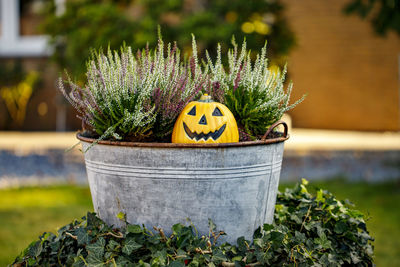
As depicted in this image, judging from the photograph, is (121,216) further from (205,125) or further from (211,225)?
(205,125)

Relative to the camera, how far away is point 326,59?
32.2 feet

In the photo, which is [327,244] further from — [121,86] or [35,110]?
[35,110]

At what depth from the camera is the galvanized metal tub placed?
6.31ft

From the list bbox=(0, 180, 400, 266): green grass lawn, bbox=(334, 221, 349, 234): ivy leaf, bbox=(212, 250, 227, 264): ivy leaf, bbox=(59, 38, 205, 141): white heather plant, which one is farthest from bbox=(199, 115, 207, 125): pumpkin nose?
bbox=(0, 180, 400, 266): green grass lawn

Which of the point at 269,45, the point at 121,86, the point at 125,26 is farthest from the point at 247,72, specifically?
the point at 269,45

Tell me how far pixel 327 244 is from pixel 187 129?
781mm

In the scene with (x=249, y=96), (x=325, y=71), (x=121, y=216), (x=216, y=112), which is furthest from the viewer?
(x=325, y=71)

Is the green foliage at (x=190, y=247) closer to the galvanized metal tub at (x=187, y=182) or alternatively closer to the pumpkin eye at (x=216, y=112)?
the galvanized metal tub at (x=187, y=182)

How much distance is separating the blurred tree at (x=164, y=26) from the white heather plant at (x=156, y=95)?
3.91 meters

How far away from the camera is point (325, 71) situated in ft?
32.3

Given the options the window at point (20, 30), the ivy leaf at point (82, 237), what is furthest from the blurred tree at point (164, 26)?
the ivy leaf at point (82, 237)

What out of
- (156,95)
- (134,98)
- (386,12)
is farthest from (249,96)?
(386,12)

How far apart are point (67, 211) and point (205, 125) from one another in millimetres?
2609

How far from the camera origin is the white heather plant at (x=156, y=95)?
2.06 meters
